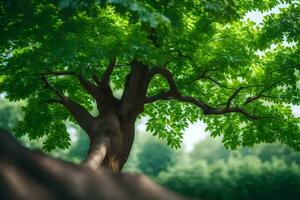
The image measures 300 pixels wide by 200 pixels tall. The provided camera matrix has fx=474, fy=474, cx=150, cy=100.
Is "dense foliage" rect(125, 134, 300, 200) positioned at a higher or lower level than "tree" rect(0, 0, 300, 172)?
higher

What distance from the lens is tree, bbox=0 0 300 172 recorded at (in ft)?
38.7

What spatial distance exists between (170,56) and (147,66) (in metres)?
1.63

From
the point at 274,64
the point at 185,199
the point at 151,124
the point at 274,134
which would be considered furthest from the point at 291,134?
the point at 185,199

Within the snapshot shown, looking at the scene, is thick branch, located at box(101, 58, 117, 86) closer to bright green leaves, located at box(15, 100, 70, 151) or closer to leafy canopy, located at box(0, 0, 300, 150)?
leafy canopy, located at box(0, 0, 300, 150)

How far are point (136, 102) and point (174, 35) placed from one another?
307 centimetres

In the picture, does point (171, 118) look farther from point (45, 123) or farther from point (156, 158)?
point (156, 158)

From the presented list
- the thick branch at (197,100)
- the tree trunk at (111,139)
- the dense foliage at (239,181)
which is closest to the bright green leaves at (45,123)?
the tree trunk at (111,139)

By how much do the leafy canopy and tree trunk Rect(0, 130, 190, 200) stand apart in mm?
4043

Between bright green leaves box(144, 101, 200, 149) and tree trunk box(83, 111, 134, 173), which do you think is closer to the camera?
tree trunk box(83, 111, 134, 173)

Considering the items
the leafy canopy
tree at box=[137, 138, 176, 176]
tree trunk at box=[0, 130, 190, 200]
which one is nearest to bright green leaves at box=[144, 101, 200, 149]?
the leafy canopy

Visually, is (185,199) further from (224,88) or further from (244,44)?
(224,88)

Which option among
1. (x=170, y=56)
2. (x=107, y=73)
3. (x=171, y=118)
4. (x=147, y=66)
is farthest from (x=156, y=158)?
(x=170, y=56)

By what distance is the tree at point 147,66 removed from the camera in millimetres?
11805

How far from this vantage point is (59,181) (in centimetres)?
566
